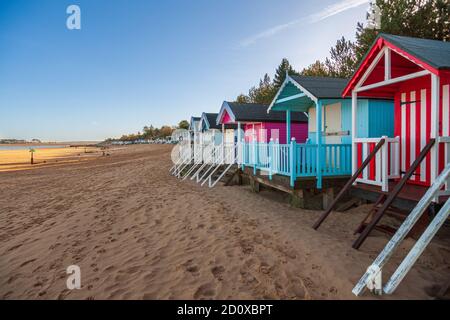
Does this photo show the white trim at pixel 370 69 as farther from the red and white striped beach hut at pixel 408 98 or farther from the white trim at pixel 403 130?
the white trim at pixel 403 130

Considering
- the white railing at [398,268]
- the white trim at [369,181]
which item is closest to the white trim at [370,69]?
the white trim at [369,181]

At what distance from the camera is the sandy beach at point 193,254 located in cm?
329

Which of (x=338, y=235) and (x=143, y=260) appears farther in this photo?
(x=338, y=235)

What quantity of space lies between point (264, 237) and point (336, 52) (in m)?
31.7

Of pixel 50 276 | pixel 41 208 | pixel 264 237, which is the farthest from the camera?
pixel 41 208

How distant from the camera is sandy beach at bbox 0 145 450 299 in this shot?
129 inches

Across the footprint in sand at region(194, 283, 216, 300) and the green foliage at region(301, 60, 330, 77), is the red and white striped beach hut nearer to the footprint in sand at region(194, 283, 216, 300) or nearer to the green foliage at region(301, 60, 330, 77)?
the footprint in sand at region(194, 283, 216, 300)

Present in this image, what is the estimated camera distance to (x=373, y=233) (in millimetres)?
5086

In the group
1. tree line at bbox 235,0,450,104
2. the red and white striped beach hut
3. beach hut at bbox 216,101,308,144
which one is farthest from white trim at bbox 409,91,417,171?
beach hut at bbox 216,101,308,144

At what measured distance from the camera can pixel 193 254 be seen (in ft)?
14.0

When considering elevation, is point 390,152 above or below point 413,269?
above
